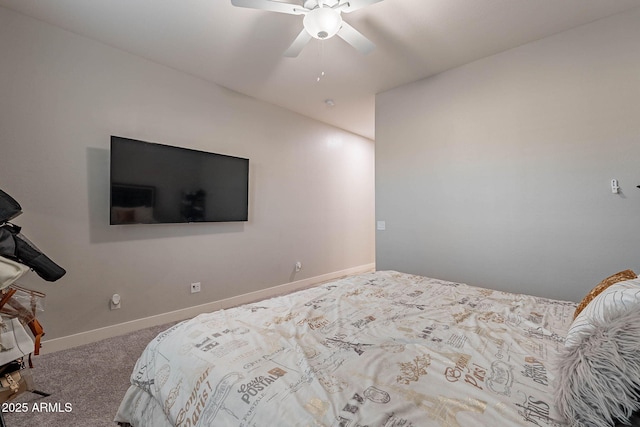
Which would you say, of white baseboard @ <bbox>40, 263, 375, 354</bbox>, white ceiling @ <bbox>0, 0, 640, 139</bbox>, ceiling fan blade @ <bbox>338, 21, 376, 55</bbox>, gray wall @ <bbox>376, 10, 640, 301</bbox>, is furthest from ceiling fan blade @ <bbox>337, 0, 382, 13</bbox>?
white baseboard @ <bbox>40, 263, 375, 354</bbox>

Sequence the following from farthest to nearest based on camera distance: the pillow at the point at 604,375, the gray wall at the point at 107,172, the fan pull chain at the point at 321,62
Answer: the fan pull chain at the point at 321,62 → the gray wall at the point at 107,172 → the pillow at the point at 604,375

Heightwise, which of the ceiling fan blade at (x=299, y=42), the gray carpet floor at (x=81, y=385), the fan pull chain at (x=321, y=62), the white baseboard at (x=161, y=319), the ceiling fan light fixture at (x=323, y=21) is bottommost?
the gray carpet floor at (x=81, y=385)

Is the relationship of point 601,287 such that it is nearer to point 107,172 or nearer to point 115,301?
point 115,301

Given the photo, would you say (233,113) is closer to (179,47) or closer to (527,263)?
(179,47)

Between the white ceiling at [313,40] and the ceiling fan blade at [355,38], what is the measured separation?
0.91 feet

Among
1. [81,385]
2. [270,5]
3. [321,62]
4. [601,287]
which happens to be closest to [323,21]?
[270,5]

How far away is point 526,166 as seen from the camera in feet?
8.31

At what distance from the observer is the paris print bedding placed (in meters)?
0.78

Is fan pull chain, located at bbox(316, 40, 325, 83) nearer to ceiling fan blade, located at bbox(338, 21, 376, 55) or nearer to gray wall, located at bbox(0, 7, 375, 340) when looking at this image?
ceiling fan blade, located at bbox(338, 21, 376, 55)

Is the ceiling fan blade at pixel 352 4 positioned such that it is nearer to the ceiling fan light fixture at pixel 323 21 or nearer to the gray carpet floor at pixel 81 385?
the ceiling fan light fixture at pixel 323 21

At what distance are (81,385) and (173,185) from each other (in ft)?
5.78

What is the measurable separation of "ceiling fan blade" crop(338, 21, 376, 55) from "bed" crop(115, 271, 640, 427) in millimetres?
1840

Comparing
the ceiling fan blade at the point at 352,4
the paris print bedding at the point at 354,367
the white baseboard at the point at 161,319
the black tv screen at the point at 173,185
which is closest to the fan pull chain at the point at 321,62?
the ceiling fan blade at the point at 352,4

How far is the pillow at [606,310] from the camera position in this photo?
816 millimetres
